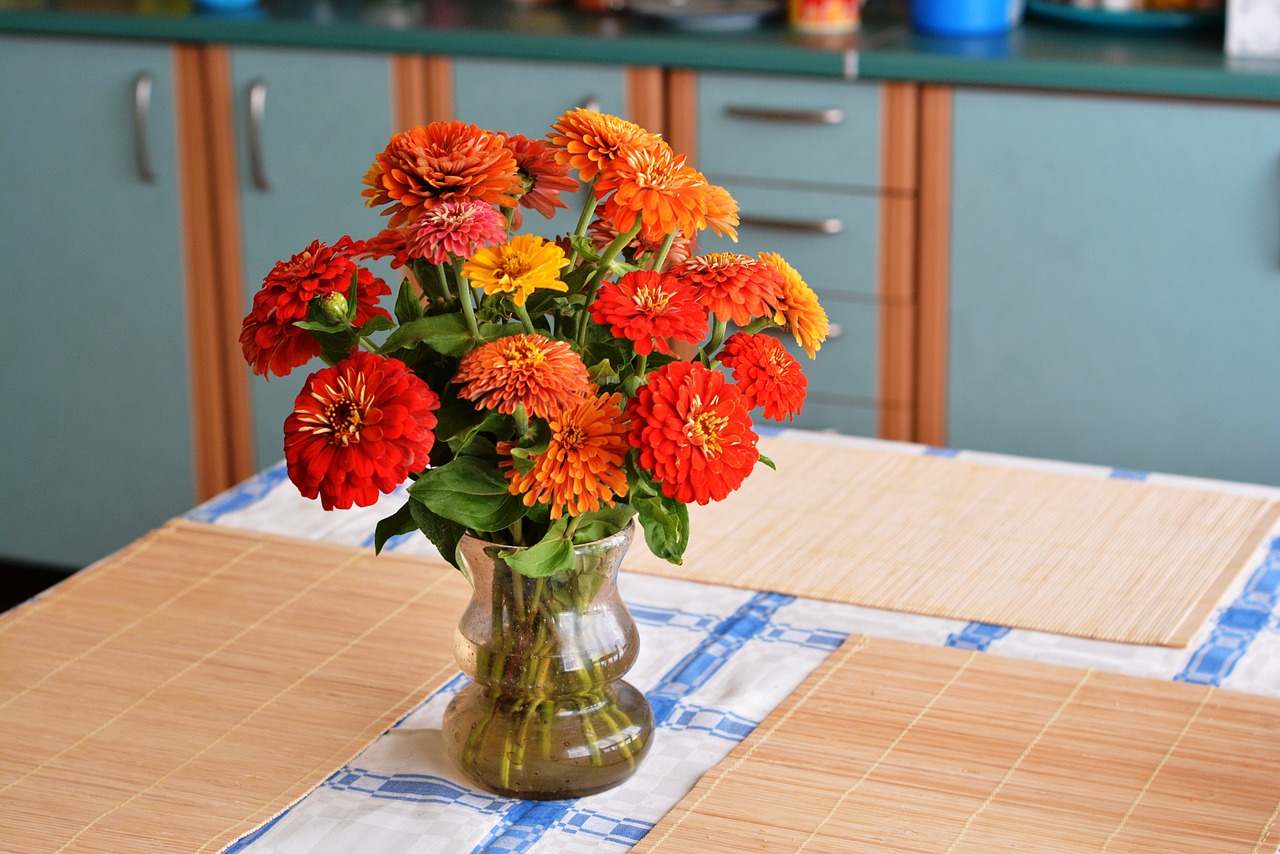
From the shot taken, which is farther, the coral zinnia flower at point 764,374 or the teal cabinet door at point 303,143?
the teal cabinet door at point 303,143

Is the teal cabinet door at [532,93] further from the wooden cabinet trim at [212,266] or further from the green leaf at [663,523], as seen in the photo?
the green leaf at [663,523]

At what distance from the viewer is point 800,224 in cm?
258

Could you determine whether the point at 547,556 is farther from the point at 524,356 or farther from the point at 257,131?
the point at 257,131

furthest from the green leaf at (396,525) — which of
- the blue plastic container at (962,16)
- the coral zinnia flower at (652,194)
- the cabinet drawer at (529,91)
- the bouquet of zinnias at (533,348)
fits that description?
the blue plastic container at (962,16)

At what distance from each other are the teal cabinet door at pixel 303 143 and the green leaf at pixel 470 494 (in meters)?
1.87

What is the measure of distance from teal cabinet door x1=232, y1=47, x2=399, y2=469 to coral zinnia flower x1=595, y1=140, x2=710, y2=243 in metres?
1.87

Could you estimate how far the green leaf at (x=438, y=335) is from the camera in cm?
88

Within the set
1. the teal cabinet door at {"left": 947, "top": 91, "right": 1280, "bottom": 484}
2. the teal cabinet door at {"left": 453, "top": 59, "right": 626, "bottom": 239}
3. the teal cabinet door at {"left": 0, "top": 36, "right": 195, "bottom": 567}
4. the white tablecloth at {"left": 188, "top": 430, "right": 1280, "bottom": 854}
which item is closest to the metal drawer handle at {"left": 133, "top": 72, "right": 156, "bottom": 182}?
the teal cabinet door at {"left": 0, "top": 36, "right": 195, "bottom": 567}

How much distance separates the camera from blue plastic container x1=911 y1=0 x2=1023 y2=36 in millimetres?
2633

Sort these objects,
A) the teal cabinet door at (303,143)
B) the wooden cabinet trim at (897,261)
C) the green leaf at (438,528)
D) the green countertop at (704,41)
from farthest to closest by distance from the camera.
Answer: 1. the teal cabinet door at (303,143)
2. the wooden cabinet trim at (897,261)
3. the green countertop at (704,41)
4. the green leaf at (438,528)

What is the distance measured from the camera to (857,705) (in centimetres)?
111

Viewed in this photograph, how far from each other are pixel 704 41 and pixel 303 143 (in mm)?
718

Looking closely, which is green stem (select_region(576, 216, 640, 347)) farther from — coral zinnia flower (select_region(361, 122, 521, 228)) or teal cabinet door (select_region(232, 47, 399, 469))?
teal cabinet door (select_region(232, 47, 399, 469))

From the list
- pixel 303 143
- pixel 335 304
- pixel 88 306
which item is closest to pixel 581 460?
pixel 335 304
